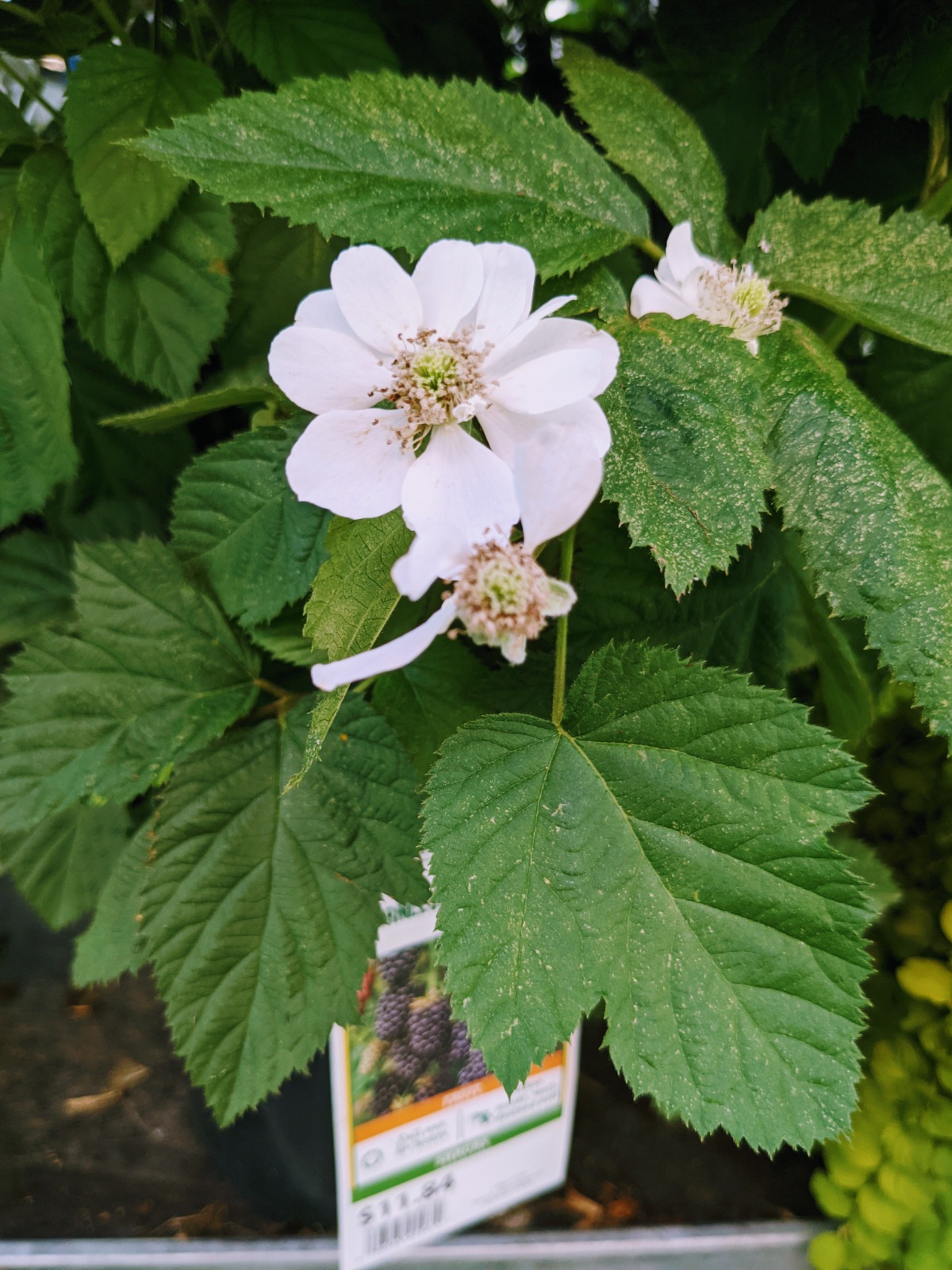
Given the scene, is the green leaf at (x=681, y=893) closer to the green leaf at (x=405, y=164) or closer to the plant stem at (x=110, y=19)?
the green leaf at (x=405, y=164)

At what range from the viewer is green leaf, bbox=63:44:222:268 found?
1.46 ft

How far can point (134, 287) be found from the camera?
0.49m

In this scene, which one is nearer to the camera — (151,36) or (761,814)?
(761,814)

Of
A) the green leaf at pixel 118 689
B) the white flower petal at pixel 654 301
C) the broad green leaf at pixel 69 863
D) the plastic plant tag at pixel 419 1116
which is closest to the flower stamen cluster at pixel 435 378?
the white flower petal at pixel 654 301

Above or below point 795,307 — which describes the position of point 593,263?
below

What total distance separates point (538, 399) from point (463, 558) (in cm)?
6

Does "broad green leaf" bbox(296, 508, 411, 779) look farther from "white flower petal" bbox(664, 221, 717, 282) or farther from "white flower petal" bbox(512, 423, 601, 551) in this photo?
"white flower petal" bbox(664, 221, 717, 282)

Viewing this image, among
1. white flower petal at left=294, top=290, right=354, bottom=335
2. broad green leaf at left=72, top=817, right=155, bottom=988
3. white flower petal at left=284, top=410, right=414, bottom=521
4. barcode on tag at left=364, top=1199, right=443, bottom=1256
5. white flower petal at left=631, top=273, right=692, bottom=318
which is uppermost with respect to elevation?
white flower petal at left=631, top=273, right=692, bottom=318

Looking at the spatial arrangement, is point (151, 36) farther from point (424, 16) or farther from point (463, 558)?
point (463, 558)

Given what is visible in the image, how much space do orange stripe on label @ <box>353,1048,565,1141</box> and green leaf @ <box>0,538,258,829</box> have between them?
1.02ft

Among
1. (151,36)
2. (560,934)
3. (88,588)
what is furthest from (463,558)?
(151,36)

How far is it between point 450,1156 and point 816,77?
0.78 meters

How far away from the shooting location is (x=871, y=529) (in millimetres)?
351

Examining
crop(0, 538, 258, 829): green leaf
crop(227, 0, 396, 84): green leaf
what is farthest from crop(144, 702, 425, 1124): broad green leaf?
crop(227, 0, 396, 84): green leaf
